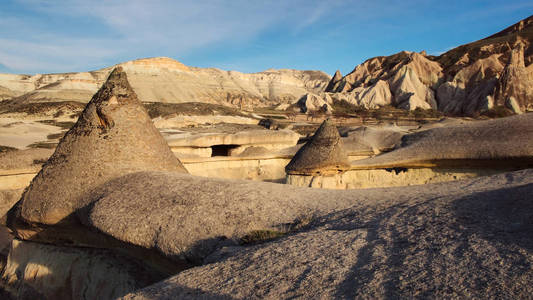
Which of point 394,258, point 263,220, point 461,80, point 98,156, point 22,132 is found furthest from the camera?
point 461,80

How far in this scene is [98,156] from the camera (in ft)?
14.0

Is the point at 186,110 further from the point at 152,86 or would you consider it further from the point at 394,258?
the point at 152,86

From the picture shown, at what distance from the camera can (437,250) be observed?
1.90 meters

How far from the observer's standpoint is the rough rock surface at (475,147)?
6.36 m

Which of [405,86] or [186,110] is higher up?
[405,86]

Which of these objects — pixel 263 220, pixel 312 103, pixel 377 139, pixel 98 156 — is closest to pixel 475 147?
pixel 377 139

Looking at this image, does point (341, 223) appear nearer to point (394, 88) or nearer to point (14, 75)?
point (394, 88)

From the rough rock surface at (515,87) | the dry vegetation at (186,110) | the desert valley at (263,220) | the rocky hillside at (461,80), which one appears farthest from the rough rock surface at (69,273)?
the rough rock surface at (515,87)

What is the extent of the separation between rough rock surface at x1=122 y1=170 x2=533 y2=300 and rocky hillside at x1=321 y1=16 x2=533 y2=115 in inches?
1243

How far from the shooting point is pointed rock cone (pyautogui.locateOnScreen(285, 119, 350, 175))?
759 cm

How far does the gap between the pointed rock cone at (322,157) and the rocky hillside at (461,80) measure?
27.0 meters

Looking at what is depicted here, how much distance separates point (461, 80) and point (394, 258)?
4066cm

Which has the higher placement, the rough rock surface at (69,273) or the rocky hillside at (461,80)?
the rocky hillside at (461,80)

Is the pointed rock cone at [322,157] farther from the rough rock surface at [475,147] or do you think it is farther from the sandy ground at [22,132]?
the sandy ground at [22,132]
